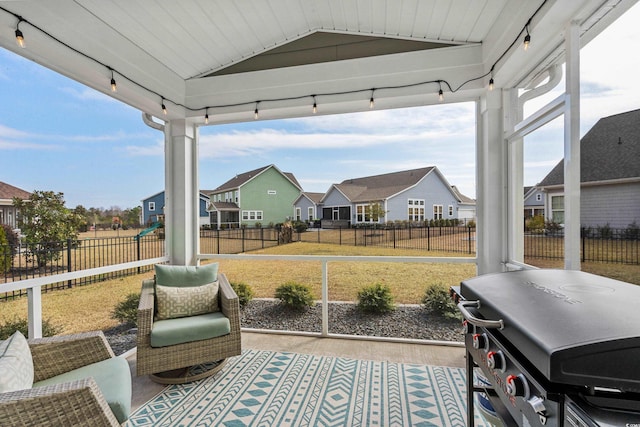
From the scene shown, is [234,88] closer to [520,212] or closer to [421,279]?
[421,279]

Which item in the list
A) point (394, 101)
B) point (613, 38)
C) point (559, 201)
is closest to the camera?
point (613, 38)

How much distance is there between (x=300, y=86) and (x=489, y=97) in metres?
1.89

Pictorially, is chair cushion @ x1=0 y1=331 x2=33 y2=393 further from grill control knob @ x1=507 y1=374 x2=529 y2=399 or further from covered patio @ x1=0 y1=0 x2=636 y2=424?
grill control knob @ x1=507 y1=374 x2=529 y2=399

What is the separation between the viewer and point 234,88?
142 inches

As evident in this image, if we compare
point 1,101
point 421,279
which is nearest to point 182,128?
point 1,101

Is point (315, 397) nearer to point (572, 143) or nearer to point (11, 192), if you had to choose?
point (572, 143)

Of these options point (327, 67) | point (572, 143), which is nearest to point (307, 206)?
point (327, 67)

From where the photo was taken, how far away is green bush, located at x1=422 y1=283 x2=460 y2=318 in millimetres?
3253

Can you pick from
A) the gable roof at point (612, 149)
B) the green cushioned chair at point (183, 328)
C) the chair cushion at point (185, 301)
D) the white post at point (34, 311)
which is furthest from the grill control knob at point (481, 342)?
the white post at point (34, 311)

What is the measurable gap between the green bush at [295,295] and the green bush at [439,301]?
1.29m

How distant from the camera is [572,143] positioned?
1.97 metres

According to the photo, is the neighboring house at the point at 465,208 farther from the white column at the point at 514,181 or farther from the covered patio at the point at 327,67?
the white column at the point at 514,181

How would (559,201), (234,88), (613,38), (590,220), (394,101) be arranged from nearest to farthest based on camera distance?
(613,38)
(590,220)
(559,201)
(394,101)
(234,88)

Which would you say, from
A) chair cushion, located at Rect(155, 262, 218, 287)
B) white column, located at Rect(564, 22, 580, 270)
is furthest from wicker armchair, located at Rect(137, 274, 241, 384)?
white column, located at Rect(564, 22, 580, 270)
